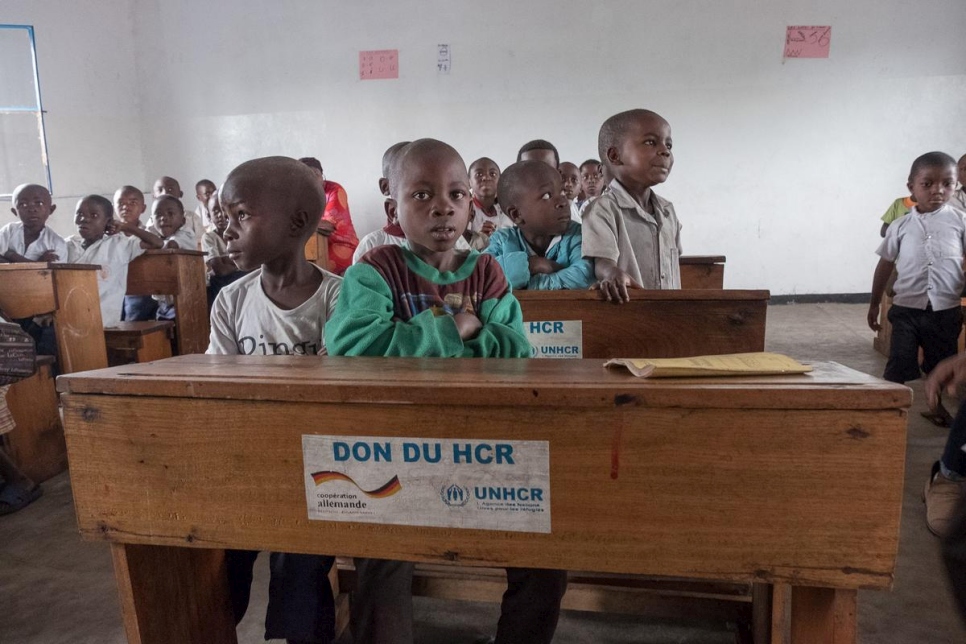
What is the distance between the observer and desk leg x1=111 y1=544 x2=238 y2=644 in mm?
1005

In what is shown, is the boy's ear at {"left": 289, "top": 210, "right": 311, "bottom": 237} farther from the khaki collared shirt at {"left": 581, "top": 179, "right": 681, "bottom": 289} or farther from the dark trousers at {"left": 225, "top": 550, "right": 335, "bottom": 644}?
the khaki collared shirt at {"left": 581, "top": 179, "right": 681, "bottom": 289}

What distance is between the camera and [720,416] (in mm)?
740

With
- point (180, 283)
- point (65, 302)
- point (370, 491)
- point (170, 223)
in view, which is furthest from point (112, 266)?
point (370, 491)

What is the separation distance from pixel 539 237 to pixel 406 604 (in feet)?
4.64

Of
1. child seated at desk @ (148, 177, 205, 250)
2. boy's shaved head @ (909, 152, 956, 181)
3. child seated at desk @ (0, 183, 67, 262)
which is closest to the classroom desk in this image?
boy's shaved head @ (909, 152, 956, 181)

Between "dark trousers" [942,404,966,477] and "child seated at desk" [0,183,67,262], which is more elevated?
"child seated at desk" [0,183,67,262]

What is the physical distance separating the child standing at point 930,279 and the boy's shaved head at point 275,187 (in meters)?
2.89

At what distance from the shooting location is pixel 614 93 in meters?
6.62

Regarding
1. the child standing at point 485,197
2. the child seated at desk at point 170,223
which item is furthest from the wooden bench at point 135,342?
the child standing at point 485,197

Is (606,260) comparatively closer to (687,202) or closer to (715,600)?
(715,600)

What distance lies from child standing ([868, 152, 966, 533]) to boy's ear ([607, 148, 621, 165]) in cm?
190

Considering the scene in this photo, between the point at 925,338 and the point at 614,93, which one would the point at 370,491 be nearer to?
the point at 925,338

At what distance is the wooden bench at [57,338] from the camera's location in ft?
8.35

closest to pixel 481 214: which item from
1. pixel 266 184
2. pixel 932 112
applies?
pixel 266 184
